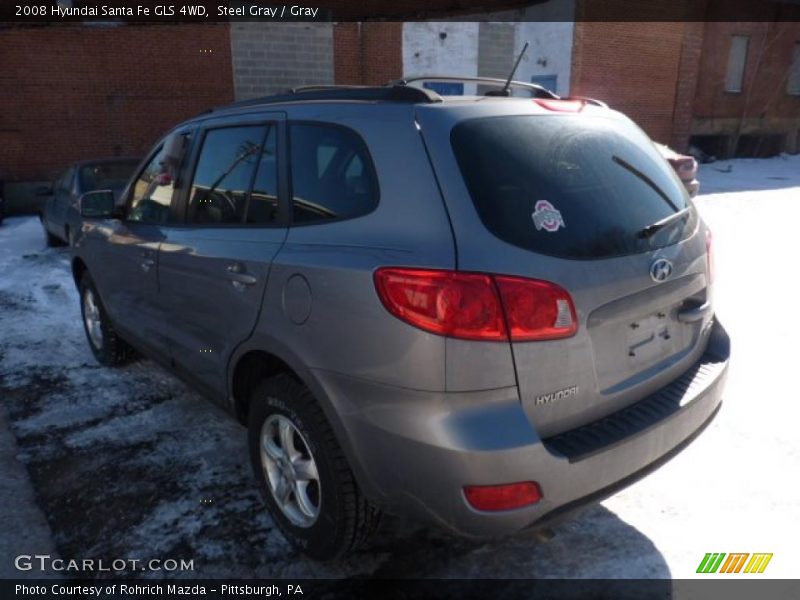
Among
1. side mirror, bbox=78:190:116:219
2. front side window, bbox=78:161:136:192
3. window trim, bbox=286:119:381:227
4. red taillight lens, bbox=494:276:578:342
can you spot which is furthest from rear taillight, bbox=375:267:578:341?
front side window, bbox=78:161:136:192

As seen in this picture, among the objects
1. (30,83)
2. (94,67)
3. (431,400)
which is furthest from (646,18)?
(431,400)

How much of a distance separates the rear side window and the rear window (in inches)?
14.3

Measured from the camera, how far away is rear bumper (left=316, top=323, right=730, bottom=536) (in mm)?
1874

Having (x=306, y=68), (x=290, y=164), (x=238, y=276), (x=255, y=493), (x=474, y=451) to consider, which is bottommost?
(x=255, y=493)

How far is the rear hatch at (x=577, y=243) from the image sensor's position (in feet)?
6.34

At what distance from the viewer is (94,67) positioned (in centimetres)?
1394

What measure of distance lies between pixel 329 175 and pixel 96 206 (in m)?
2.27

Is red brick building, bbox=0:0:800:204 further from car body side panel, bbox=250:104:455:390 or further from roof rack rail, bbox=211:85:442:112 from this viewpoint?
car body side panel, bbox=250:104:455:390

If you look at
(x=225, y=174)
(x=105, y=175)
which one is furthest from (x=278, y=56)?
(x=225, y=174)

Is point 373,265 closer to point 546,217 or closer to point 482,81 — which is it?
point 546,217

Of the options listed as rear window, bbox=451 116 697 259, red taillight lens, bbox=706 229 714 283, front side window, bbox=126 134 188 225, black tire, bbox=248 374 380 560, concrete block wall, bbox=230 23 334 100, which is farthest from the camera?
concrete block wall, bbox=230 23 334 100

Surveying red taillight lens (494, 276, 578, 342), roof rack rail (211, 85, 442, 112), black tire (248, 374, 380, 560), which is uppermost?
roof rack rail (211, 85, 442, 112)

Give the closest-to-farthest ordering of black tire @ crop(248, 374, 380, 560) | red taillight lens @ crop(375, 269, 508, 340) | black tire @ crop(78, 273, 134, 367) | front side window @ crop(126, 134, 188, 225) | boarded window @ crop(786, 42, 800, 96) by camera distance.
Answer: red taillight lens @ crop(375, 269, 508, 340)
black tire @ crop(248, 374, 380, 560)
front side window @ crop(126, 134, 188, 225)
black tire @ crop(78, 273, 134, 367)
boarded window @ crop(786, 42, 800, 96)

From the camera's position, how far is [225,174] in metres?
2.93
